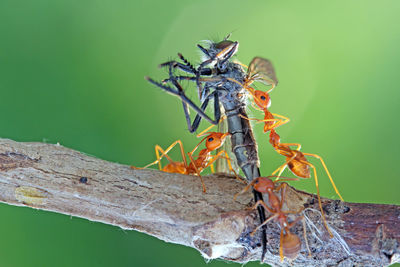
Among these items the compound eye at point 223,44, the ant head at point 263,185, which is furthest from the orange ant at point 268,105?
the ant head at point 263,185

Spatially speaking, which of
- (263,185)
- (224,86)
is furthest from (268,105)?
(263,185)

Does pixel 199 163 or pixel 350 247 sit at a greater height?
pixel 199 163

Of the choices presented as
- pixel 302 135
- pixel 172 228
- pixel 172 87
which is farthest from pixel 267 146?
pixel 172 228

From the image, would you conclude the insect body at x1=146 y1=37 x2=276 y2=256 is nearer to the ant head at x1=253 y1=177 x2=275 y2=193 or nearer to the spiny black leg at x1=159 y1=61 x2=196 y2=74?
the spiny black leg at x1=159 y1=61 x2=196 y2=74

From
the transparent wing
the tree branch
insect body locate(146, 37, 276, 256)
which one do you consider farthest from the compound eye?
the tree branch

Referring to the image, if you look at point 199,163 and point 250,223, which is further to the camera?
point 199,163

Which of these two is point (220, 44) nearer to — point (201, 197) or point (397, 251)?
point (201, 197)

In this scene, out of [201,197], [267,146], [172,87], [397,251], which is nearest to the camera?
[397,251]
